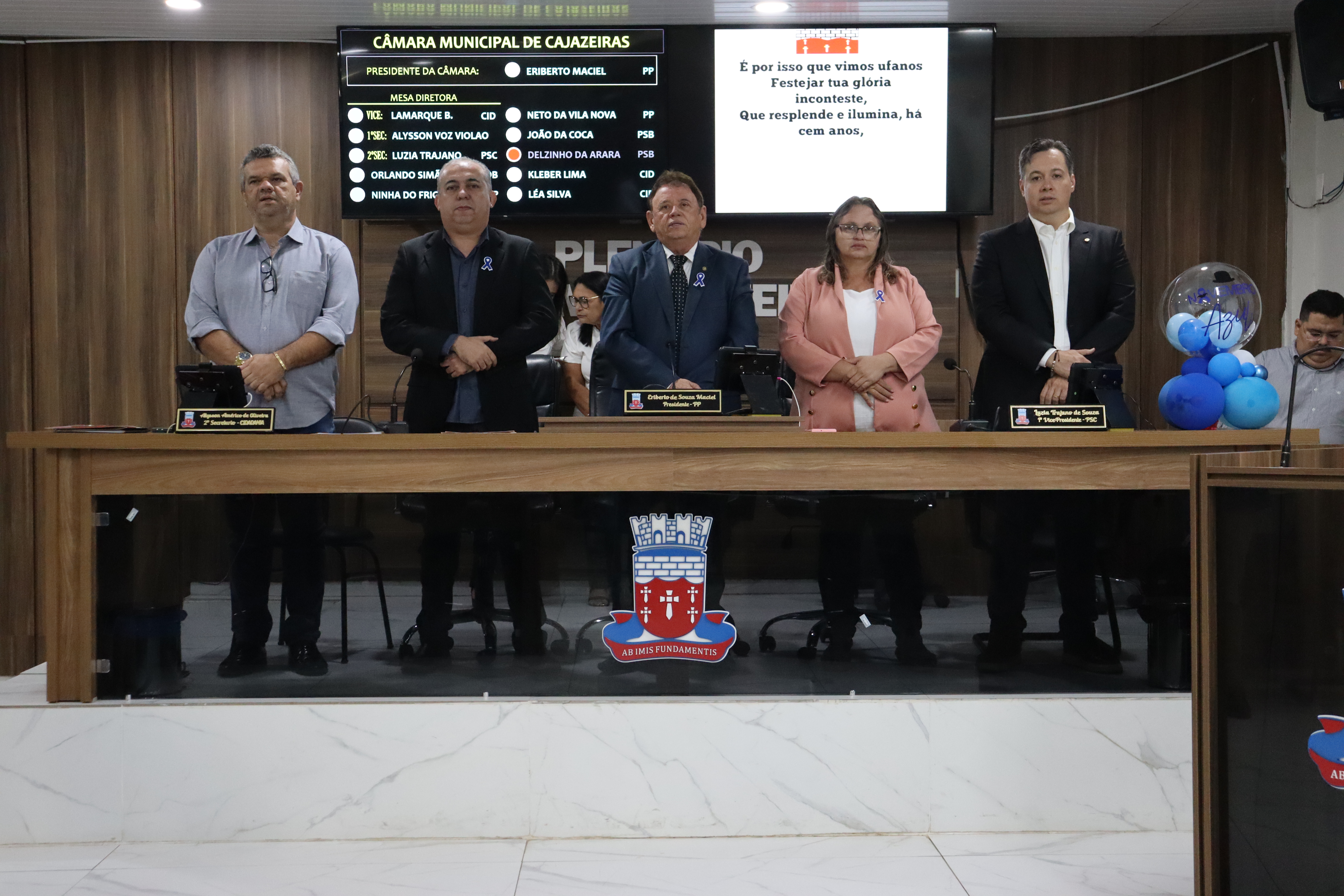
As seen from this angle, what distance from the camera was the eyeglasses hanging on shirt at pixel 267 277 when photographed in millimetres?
2881

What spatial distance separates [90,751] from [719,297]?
6.38ft

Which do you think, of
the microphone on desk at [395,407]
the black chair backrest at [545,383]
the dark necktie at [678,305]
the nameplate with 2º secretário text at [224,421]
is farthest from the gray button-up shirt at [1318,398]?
the nameplate with 2º secretário text at [224,421]

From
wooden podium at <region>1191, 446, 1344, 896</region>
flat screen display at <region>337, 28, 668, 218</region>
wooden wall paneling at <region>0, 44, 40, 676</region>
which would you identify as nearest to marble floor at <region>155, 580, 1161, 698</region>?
wooden podium at <region>1191, 446, 1344, 896</region>

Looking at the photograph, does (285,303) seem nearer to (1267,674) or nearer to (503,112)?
(503,112)

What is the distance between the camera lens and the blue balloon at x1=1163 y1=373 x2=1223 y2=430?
2.42m

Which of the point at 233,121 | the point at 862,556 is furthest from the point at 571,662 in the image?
the point at 233,121

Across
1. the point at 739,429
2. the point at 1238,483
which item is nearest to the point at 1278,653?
the point at 1238,483

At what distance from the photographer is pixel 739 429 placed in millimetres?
2332

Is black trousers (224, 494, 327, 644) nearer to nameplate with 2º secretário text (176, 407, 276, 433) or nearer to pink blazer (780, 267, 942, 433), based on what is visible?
nameplate with 2º secretário text (176, 407, 276, 433)

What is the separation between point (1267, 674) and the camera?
153 centimetres

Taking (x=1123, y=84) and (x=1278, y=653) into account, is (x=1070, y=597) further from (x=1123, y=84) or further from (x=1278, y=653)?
(x=1123, y=84)

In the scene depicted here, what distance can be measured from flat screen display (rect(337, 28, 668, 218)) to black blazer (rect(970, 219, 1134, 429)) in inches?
68.7

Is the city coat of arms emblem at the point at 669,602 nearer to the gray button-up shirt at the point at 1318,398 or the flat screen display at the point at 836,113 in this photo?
the gray button-up shirt at the point at 1318,398

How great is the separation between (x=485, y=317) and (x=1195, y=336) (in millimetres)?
1847
